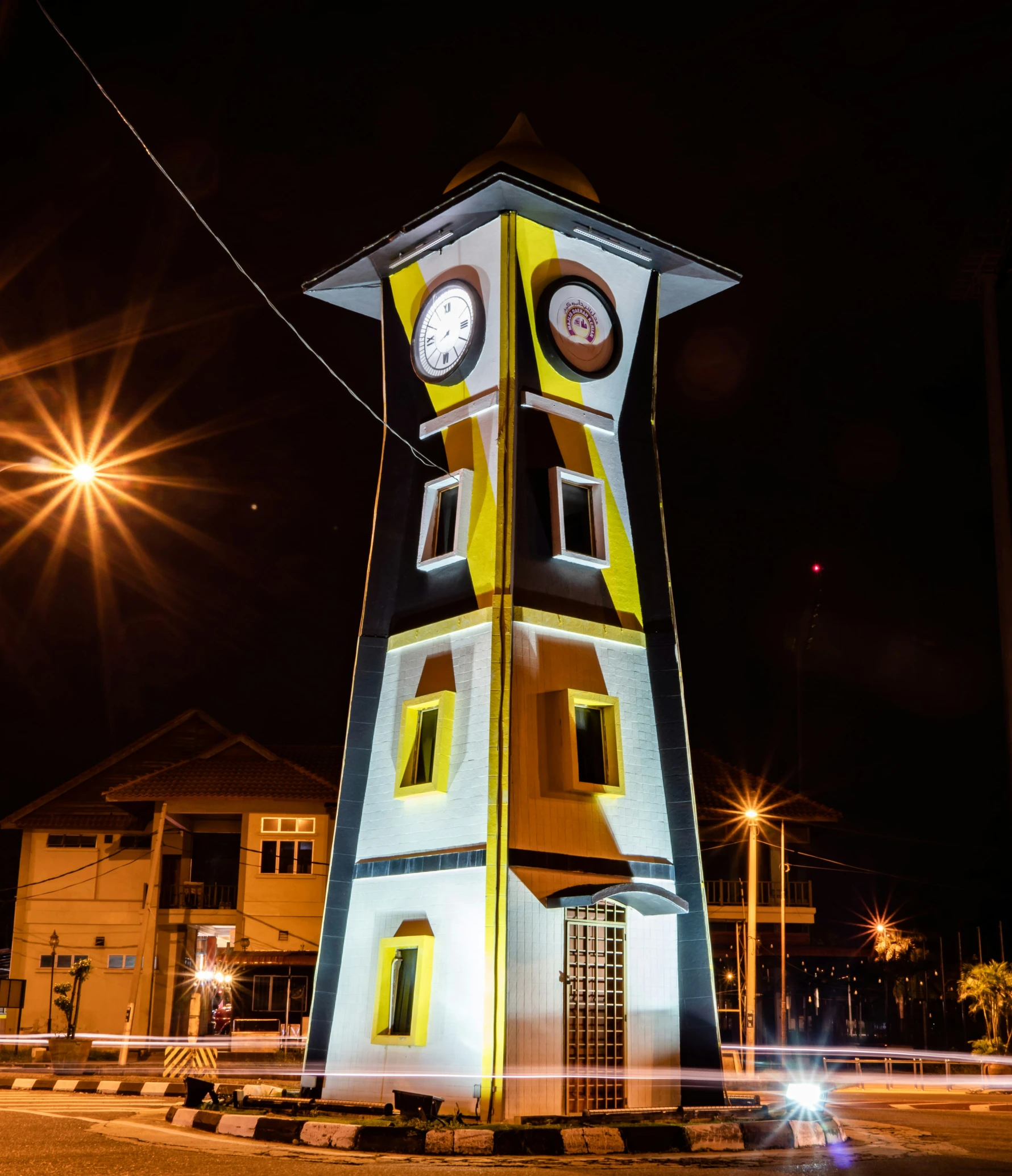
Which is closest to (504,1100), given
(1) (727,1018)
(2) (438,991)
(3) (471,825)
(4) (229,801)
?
(2) (438,991)

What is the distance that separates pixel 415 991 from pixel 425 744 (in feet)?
11.7

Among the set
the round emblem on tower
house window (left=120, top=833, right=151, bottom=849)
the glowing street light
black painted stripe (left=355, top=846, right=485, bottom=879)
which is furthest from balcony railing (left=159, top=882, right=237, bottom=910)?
the glowing street light

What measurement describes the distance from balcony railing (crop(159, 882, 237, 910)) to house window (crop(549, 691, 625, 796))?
26417 millimetres

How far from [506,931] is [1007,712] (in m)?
7.45

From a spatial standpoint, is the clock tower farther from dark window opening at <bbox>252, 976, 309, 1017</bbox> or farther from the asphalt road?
dark window opening at <bbox>252, 976, 309, 1017</bbox>

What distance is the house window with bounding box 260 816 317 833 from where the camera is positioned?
40750mm

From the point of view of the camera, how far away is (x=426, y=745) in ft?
62.3

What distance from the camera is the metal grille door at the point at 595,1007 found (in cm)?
1730

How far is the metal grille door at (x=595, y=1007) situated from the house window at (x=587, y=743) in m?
1.73

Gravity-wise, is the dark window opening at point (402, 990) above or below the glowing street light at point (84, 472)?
below

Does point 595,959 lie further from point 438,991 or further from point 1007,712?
point 1007,712

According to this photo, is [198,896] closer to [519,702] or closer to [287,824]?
[287,824]

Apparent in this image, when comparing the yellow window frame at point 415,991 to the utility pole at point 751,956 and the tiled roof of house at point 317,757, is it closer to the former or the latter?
the utility pole at point 751,956

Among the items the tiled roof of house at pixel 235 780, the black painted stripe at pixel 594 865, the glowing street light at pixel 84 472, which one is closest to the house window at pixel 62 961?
the tiled roof of house at pixel 235 780
